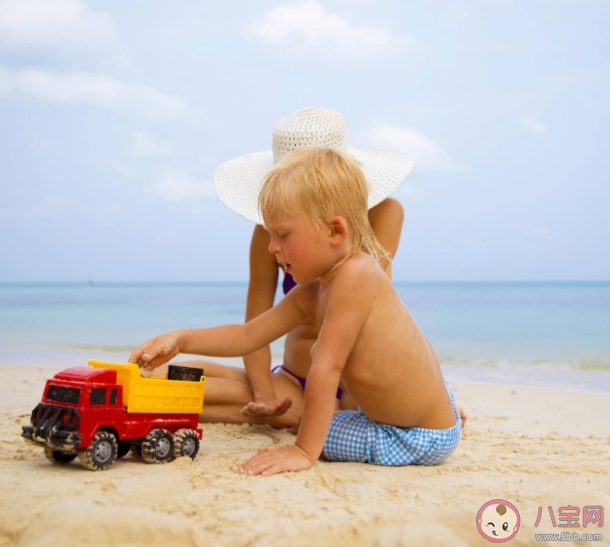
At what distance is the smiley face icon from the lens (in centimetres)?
162

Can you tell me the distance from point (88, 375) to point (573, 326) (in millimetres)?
12818

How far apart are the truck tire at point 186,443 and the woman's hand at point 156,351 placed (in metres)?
0.29

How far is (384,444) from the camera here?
250 cm

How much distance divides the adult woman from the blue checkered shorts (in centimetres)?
75

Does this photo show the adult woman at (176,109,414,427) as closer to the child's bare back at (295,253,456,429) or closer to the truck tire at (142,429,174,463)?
the child's bare back at (295,253,456,429)

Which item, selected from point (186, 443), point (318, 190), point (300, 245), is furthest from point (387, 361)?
point (186, 443)

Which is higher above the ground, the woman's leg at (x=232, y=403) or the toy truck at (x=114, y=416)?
the toy truck at (x=114, y=416)

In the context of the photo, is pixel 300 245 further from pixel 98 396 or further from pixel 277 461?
pixel 98 396

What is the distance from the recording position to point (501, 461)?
105 inches

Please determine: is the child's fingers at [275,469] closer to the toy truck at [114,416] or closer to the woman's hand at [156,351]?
the toy truck at [114,416]

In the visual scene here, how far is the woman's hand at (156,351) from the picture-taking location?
93.6 inches

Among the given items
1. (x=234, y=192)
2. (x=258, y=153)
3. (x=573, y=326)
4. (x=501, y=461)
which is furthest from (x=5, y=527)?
(x=573, y=326)

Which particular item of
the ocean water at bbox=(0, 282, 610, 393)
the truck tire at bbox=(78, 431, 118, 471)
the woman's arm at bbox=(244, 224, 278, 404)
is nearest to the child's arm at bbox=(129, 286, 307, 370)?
the truck tire at bbox=(78, 431, 118, 471)

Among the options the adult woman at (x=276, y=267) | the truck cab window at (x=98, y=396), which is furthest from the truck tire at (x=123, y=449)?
the adult woman at (x=276, y=267)
